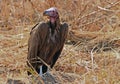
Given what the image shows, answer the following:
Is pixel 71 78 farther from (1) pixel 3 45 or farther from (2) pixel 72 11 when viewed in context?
(2) pixel 72 11

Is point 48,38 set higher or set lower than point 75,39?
higher

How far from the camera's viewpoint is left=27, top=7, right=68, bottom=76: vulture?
3.20m

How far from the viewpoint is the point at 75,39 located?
488 centimetres

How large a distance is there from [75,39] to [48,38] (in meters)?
1.65

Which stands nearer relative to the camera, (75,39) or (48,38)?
(48,38)

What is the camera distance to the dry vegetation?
350cm

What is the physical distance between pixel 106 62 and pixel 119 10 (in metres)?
1.42

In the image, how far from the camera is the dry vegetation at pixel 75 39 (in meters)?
3.50

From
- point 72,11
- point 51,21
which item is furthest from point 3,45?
point 51,21

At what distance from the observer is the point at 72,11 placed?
5.54m

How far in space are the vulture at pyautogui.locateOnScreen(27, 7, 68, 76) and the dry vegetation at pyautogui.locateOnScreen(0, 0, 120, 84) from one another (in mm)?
154

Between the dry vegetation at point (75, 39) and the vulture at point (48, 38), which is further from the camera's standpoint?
the dry vegetation at point (75, 39)

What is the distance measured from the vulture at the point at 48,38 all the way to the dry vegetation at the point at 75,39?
15 cm

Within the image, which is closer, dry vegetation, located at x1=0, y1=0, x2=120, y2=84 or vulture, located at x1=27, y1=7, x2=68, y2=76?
vulture, located at x1=27, y1=7, x2=68, y2=76
